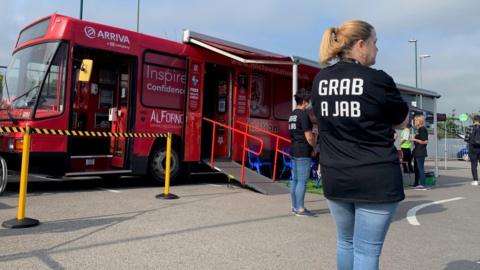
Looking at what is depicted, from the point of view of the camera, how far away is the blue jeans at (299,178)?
6656 millimetres

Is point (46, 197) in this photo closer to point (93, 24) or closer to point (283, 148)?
point (93, 24)

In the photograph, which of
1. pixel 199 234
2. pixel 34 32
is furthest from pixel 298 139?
pixel 34 32

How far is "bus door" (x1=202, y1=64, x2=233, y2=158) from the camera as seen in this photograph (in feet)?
36.4

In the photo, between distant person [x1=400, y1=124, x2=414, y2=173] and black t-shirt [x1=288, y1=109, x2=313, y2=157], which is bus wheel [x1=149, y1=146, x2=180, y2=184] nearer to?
black t-shirt [x1=288, y1=109, x2=313, y2=157]

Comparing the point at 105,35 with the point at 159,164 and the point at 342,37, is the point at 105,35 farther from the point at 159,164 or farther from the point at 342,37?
the point at 342,37

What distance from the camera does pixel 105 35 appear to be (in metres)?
8.67

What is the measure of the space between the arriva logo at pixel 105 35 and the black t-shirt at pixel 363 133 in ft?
22.7

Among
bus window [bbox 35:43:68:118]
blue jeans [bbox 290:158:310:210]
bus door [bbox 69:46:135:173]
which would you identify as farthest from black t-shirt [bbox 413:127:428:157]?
bus window [bbox 35:43:68:118]

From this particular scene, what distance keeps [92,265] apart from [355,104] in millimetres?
2739

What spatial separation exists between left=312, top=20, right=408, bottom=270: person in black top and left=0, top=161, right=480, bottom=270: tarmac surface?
1.78m

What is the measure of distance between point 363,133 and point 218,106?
9.08 m

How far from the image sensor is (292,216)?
6770mm

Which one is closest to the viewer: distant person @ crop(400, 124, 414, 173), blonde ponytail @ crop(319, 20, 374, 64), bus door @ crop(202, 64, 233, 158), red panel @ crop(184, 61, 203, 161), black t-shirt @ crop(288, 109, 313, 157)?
→ blonde ponytail @ crop(319, 20, 374, 64)

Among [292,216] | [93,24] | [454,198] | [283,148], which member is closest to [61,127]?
[93,24]
